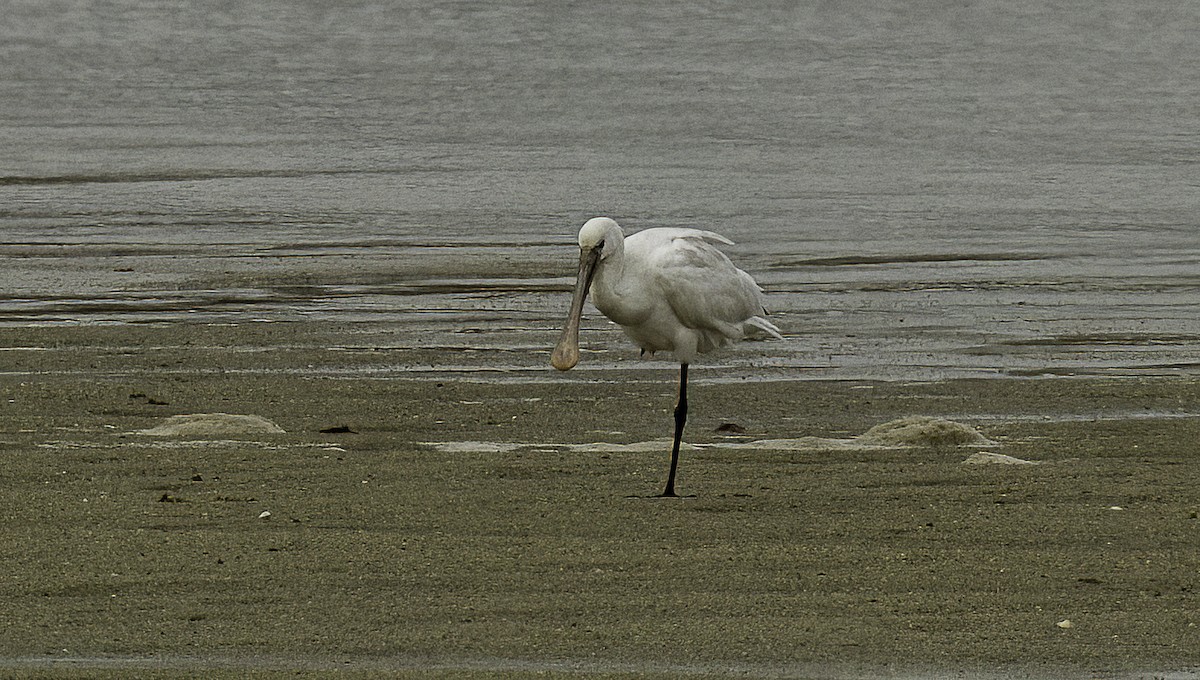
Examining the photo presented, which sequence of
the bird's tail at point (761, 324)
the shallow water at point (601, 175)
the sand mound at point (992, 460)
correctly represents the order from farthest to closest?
1. the shallow water at point (601, 175)
2. the bird's tail at point (761, 324)
3. the sand mound at point (992, 460)

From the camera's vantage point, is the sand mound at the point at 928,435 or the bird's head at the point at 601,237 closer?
the bird's head at the point at 601,237

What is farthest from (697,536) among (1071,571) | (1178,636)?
(1178,636)

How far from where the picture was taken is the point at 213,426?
31.7ft

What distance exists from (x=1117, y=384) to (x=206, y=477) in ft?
17.6

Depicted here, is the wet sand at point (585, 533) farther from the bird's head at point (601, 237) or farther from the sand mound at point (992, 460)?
the bird's head at point (601, 237)

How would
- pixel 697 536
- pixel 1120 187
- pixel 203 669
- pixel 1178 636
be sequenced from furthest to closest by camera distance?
pixel 1120 187 → pixel 697 536 → pixel 1178 636 → pixel 203 669

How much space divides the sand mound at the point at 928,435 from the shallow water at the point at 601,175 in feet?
7.01

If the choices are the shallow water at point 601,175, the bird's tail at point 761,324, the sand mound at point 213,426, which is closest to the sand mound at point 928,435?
the bird's tail at point 761,324

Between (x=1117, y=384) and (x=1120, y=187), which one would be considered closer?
(x=1117, y=384)

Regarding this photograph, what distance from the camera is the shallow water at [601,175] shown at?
14164 millimetres

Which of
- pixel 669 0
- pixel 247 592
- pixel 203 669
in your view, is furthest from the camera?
pixel 669 0

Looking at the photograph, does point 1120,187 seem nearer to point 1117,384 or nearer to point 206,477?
point 1117,384

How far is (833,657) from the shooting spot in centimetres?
583

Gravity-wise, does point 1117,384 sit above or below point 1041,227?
above
